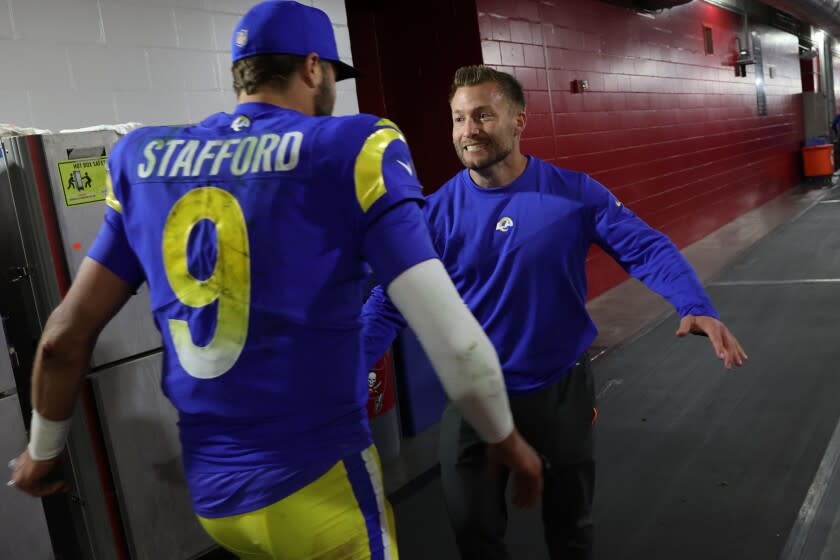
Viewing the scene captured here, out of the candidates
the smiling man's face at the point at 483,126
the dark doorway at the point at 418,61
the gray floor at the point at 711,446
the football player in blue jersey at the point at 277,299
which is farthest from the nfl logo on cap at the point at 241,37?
the dark doorway at the point at 418,61

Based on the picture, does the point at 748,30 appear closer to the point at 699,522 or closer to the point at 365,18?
the point at 365,18

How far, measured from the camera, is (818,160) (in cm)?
1498

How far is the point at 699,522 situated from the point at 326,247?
2.25 meters

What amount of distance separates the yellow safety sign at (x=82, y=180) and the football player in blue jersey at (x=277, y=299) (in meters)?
1.48

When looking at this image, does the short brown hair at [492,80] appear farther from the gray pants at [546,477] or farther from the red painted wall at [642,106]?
the red painted wall at [642,106]

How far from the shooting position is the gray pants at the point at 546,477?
1.94 m

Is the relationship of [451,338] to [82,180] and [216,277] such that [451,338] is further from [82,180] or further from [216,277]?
[82,180]

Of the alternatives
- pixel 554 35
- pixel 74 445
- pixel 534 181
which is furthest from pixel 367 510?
pixel 554 35

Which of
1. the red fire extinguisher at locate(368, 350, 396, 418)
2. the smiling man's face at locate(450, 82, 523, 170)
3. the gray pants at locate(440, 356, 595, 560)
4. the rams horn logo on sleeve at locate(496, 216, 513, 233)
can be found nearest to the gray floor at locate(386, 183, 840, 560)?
the red fire extinguisher at locate(368, 350, 396, 418)

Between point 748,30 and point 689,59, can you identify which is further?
point 748,30

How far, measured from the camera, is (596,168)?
7102mm

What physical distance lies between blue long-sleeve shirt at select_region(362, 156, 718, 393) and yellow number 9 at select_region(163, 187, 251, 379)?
1.01 m

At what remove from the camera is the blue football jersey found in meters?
1.07

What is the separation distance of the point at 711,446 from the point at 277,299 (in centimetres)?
290
